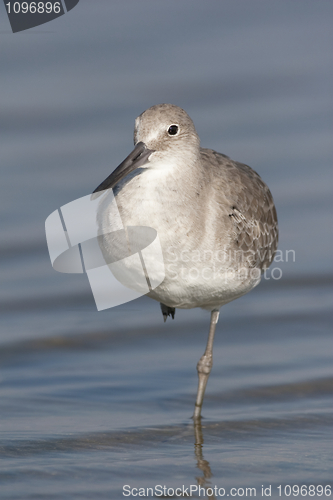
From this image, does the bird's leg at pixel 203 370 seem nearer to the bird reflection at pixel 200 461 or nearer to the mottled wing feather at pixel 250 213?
the bird reflection at pixel 200 461

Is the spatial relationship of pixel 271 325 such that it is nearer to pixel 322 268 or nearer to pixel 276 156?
pixel 322 268

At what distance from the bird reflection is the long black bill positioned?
78.0 inches

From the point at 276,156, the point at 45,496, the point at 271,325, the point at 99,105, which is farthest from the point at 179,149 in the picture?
the point at 99,105

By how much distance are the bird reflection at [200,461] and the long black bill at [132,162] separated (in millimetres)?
1982

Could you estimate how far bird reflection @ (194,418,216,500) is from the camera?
5.78m

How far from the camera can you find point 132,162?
620cm

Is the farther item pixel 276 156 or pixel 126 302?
pixel 276 156

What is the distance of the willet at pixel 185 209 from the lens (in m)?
6.27

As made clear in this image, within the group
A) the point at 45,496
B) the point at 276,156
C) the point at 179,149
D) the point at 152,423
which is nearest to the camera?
the point at 45,496

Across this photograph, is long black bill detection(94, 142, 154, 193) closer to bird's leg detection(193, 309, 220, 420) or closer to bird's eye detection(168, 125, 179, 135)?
bird's eye detection(168, 125, 179, 135)

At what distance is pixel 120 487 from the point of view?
5676 mm

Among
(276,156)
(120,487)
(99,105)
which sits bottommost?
(120,487)

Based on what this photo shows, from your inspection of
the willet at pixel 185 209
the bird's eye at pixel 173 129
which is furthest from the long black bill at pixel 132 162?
the bird's eye at pixel 173 129

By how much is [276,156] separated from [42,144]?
3.10 metres
